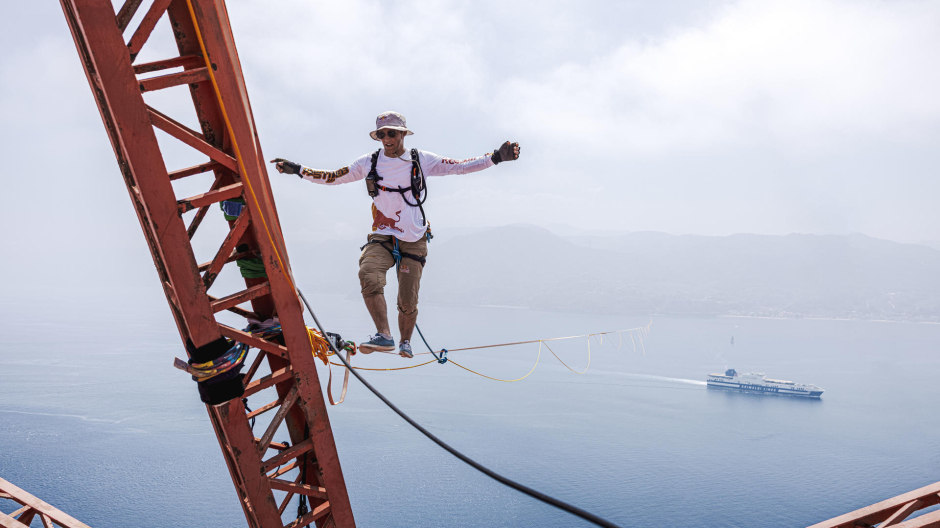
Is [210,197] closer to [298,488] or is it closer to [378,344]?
[298,488]

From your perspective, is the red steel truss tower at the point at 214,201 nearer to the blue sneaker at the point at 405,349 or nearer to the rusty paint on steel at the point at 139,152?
the rusty paint on steel at the point at 139,152

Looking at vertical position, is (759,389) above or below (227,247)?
below

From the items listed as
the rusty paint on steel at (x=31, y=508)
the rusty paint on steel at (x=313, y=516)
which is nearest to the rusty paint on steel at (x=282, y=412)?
the rusty paint on steel at (x=313, y=516)

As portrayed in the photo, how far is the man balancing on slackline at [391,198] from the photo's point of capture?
476 cm

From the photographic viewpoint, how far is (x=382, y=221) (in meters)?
5.04

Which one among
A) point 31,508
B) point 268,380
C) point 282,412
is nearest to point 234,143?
point 268,380

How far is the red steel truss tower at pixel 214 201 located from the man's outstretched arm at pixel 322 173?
1257 mm

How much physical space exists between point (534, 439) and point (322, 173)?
55721 millimetres

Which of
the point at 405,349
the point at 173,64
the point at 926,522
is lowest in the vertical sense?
the point at 926,522

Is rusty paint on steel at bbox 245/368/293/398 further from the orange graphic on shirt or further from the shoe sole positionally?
the orange graphic on shirt

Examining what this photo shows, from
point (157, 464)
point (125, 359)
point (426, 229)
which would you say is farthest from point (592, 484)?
point (125, 359)

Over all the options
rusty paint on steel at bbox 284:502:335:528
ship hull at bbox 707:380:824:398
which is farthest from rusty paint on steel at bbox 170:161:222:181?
ship hull at bbox 707:380:824:398

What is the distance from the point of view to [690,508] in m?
41.0

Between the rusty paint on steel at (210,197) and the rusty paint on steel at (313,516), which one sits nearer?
the rusty paint on steel at (210,197)
